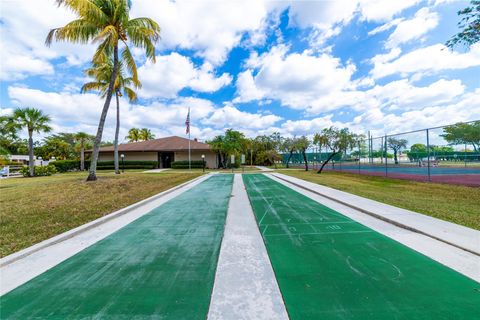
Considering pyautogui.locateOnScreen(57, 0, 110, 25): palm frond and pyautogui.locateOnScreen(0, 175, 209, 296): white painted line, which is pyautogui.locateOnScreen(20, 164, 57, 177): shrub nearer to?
pyautogui.locateOnScreen(57, 0, 110, 25): palm frond

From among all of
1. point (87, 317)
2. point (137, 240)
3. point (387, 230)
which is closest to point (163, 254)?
point (137, 240)

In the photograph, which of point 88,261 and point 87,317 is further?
point 88,261

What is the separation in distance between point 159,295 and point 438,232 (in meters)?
4.86

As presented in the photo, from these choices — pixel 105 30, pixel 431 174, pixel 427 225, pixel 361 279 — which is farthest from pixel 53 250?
pixel 431 174

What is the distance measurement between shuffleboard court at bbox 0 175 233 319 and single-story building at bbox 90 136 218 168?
25.5m

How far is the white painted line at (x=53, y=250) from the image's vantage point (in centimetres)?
269

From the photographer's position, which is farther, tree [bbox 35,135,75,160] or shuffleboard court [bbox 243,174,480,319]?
tree [bbox 35,135,75,160]

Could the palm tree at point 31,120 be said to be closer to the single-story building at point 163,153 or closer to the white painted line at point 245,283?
the single-story building at point 163,153

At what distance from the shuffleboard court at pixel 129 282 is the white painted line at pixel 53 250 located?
0.18 m

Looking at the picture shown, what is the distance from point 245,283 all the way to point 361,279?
140 cm

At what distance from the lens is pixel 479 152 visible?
14.1 meters

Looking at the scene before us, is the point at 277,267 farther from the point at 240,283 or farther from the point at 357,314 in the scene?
the point at 357,314

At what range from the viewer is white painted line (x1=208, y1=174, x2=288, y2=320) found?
199 cm

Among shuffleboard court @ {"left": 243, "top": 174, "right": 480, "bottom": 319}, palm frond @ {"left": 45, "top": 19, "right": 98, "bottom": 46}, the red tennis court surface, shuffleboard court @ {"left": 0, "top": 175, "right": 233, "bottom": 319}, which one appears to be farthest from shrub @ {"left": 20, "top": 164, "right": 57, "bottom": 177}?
the red tennis court surface
